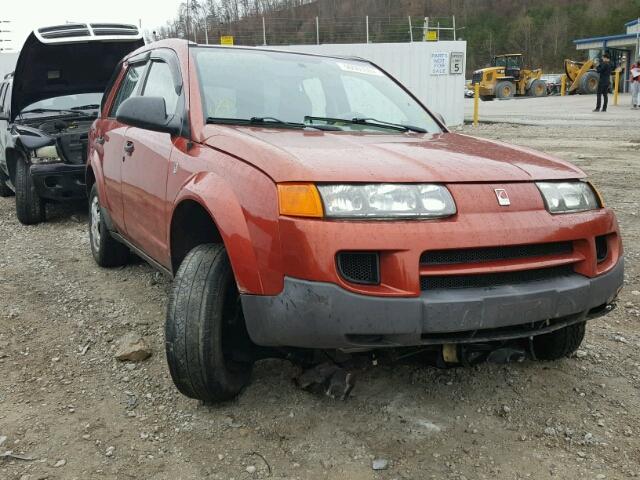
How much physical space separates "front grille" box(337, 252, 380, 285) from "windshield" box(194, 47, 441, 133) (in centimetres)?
115

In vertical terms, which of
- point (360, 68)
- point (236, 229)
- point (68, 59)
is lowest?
point (236, 229)

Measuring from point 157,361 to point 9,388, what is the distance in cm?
71

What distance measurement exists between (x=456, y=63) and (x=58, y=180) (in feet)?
47.2

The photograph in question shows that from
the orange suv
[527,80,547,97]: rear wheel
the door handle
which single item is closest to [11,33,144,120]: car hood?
the door handle

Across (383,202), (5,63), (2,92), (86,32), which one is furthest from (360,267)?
(5,63)

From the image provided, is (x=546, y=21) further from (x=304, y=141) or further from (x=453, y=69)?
(x=304, y=141)

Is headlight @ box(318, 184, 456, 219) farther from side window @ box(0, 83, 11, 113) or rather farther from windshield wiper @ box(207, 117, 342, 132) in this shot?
side window @ box(0, 83, 11, 113)

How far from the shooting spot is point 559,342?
9.91 ft

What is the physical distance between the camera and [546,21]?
80.9 meters

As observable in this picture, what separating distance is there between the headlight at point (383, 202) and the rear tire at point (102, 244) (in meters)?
2.99

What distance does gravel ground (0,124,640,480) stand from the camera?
2.31 metres

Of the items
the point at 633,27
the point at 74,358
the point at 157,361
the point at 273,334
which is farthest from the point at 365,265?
the point at 633,27

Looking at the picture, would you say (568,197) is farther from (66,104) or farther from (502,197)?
(66,104)

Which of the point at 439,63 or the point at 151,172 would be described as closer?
the point at 151,172
